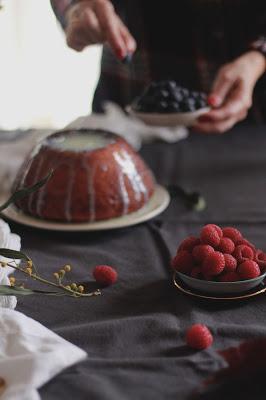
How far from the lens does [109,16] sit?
1.10 metres

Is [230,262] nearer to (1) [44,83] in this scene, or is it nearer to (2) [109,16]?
(2) [109,16]

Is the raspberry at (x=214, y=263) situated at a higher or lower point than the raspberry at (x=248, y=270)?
higher

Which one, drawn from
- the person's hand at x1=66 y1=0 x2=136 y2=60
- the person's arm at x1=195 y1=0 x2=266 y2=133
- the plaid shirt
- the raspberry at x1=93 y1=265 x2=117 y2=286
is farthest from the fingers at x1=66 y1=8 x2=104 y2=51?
the raspberry at x1=93 y1=265 x2=117 y2=286

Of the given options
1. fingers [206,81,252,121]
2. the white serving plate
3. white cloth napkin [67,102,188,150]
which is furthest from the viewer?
white cloth napkin [67,102,188,150]

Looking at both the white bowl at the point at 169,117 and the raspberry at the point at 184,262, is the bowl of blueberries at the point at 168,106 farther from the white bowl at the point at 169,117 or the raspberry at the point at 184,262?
the raspberry at the point at 184,262

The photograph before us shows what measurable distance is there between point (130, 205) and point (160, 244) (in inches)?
4.3

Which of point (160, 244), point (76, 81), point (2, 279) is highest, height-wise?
point (2, 279)

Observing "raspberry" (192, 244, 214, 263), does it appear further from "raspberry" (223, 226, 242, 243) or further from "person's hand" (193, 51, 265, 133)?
"person's hand" (193, 51, 265, 133)

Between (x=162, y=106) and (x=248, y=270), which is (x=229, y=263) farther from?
(x=162, y=106)

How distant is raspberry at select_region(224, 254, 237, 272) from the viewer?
28.5 inches

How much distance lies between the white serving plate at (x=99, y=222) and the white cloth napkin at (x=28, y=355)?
0.99 feet

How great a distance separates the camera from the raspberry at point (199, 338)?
636 millimetres

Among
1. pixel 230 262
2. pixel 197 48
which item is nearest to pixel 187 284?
pixel 230 262

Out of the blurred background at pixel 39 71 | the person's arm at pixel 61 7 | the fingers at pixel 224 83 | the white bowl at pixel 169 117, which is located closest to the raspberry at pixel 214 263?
the white bowl at pixel 169 117
